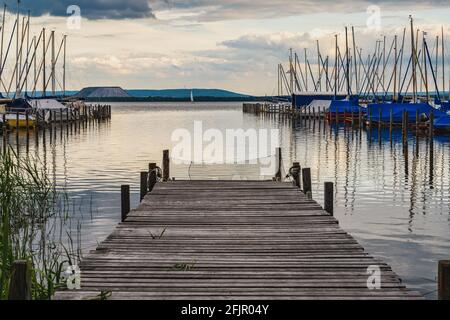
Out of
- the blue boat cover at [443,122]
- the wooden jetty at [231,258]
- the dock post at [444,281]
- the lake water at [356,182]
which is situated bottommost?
the lake water at [356,182]

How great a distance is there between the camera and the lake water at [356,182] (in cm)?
1595

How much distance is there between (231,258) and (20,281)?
3978 mm

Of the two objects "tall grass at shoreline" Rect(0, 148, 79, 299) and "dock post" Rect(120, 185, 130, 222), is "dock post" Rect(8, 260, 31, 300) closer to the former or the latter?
"tall grass at shoreline" Rect(0, 148, 79, 299)

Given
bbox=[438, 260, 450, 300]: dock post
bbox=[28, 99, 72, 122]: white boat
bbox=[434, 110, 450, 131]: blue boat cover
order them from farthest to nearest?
bbox=[28, 99, 72, 122]: white boat
bbox=[434, 110, 450, 131]: blue boat cover
bbox=[438, 260, 450, 300]: dock post

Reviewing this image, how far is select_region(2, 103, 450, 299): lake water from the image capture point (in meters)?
16.0

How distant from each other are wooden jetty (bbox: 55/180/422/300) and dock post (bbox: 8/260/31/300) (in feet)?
4.22

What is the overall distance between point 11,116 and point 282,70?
208 ft

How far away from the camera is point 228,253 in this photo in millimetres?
10492

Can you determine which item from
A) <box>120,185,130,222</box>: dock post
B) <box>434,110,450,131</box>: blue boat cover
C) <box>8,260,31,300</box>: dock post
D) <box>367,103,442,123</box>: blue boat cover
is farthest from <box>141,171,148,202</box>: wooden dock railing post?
<box>367,103,442,123</box>: blue boat cover

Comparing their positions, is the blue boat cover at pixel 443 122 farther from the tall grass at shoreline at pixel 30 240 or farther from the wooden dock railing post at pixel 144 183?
the wooden dock railing post at pixel 144 183

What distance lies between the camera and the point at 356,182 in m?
27.7

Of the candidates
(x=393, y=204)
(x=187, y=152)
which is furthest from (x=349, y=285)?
(x=187, y=152)

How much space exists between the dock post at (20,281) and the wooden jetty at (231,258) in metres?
1.29

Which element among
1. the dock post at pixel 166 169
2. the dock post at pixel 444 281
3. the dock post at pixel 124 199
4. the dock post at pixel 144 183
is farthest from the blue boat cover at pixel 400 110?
the dock post at pixel 444 281
